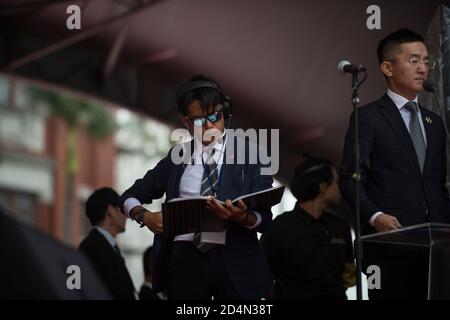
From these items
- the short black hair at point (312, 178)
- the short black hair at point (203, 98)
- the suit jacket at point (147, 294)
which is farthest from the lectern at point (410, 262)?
the suit jacket at point (147, 294)

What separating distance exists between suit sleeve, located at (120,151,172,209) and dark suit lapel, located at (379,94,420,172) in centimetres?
102

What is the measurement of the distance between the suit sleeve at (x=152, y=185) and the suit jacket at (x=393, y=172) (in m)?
0.79

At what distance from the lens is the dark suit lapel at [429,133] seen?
441 centimetres

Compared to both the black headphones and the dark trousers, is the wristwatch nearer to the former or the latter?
the dark trousers

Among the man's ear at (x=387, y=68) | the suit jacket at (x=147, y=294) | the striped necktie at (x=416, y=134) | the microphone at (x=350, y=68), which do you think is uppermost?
the man's ear at (x=387, y=68)

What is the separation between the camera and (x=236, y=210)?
380cm

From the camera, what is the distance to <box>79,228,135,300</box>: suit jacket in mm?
5348

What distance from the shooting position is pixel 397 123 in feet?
14.6

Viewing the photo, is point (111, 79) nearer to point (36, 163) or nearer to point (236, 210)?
point (236, 210)

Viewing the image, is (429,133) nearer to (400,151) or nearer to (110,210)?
(400,151)

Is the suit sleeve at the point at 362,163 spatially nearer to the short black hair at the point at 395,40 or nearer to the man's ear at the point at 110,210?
the short black hair at the point at 395,40
